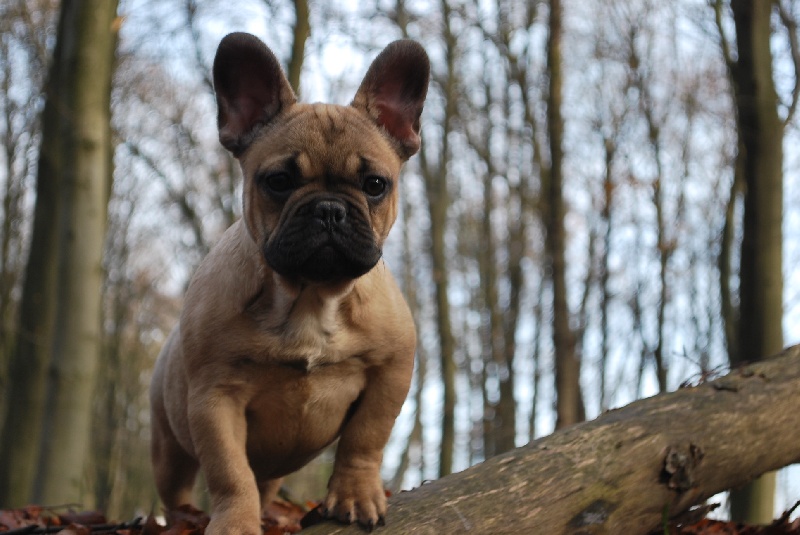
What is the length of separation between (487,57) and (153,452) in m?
17.5

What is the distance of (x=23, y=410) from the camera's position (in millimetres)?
12734

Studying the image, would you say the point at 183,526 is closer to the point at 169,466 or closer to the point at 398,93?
the point at 169,466

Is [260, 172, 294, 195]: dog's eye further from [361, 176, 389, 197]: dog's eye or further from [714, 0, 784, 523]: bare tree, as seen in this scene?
[714, 0, 784, 523]: bare tree

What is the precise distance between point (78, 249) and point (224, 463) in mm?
5321

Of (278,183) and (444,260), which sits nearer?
(278,183)

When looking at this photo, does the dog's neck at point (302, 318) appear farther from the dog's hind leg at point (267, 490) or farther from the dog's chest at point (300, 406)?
the dog's hind leg at point (267, 490)

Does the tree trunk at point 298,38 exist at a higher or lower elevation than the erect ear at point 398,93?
higher

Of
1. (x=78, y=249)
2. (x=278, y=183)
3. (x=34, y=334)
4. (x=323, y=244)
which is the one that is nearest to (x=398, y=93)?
(x=278, y=183)

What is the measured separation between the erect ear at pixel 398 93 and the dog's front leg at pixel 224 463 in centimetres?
176

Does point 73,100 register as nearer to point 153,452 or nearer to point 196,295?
point 153,452

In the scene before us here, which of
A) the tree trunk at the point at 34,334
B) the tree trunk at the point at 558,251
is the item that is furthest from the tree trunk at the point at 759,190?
the tree trunk at the point at 34,334

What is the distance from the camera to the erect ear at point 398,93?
4992mm

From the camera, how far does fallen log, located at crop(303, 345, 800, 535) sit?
4.13m

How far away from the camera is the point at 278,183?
4492 millimetres
